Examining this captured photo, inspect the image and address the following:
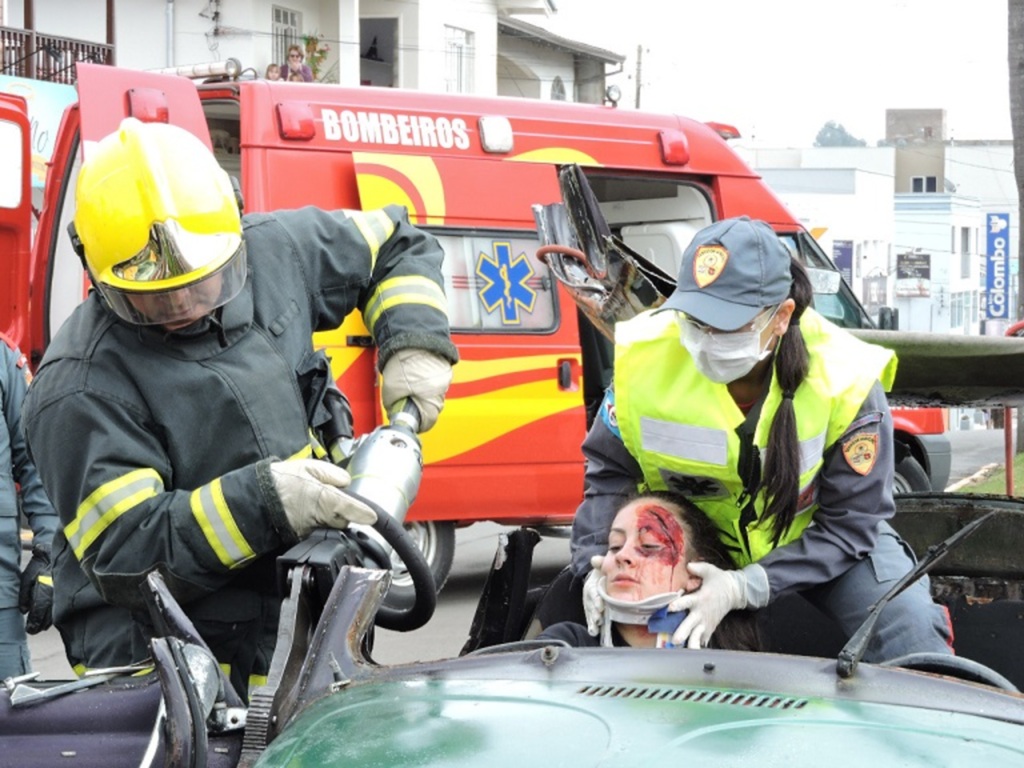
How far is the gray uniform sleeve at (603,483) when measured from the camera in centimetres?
348

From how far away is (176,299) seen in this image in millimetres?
3189

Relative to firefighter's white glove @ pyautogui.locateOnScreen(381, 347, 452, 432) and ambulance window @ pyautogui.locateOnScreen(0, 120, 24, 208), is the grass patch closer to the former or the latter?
ambulance window @ pyautogui.locateOnScreen(0, 120, 24, 208)

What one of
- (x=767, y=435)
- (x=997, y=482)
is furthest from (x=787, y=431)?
(x=997, y=482)

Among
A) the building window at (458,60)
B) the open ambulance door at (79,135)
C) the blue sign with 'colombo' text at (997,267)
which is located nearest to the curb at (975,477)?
the open ambulance door at (79,135)

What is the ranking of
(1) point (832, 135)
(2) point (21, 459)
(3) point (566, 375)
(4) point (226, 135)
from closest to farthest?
(2) point (21, 459) < (3) point (566, 375) < (4) point (226, 135) < (1) point (832, 135)

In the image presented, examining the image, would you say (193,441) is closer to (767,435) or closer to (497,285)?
(767,435)

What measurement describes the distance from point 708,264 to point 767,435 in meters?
0.36

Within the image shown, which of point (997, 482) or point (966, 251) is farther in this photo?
point (966, 251)

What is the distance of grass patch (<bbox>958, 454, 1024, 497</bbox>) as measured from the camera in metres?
12.9

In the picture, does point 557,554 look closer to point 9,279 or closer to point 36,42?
point 9,279

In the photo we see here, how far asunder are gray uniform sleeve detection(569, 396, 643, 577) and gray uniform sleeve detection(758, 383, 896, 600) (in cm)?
36

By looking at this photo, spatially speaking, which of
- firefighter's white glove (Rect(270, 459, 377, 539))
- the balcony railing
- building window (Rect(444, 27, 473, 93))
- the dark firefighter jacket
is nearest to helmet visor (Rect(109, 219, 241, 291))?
the dark firefighter jacket

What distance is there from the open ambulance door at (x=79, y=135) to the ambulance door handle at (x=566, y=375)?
2099mm

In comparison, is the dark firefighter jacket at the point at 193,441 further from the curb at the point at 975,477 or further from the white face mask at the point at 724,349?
the curb at the point at 975,477
